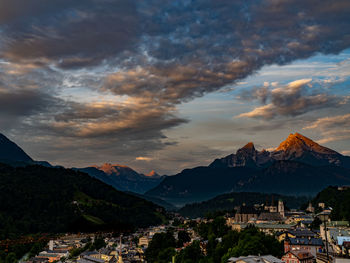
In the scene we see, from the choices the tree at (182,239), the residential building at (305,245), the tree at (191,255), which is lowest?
the tree at (191,255)

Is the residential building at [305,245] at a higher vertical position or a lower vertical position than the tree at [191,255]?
higher

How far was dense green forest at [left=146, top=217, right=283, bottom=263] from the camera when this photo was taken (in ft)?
323

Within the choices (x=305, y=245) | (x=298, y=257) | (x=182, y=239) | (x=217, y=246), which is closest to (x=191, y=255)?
(x=217, y=246)

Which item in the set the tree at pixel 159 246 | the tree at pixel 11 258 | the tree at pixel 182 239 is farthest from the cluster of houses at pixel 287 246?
the tree at pixel 159 246

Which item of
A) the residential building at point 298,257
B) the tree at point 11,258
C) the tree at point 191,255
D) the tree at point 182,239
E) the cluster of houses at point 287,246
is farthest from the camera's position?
the tree at point 11,258

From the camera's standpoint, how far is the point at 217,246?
120 metres

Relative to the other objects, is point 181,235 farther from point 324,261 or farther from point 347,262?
point 347,262

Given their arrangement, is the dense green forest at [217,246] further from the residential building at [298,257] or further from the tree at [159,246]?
the residential building at [298,257]

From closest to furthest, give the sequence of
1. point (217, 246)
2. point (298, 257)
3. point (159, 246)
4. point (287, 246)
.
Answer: point (298, 257) → point (287, 246) → point (217, 246) → point (159, 246)

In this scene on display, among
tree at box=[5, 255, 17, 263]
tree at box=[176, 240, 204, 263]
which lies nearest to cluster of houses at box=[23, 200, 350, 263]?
tree at box=[5, 255, 17, 263]

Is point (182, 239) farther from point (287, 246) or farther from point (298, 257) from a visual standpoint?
point (298, 257)

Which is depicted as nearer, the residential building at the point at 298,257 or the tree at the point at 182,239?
the residential building at the point at 298,257

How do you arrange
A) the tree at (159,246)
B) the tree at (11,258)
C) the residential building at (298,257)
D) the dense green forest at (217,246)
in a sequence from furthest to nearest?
the tree at (11,258) → the tree at (159,246) → the dense green forest at (217,246) → the residential building at (298,257)

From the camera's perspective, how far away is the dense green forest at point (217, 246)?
98.6 metres
